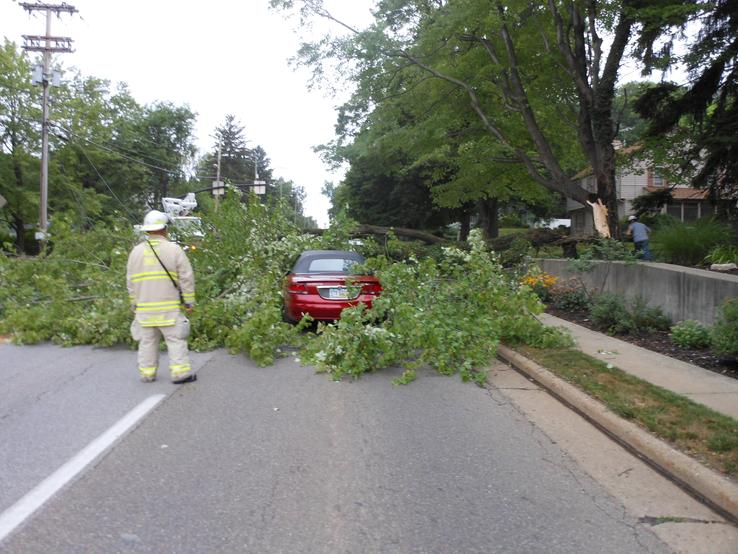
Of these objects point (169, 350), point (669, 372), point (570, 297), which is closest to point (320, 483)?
point (169, 350)

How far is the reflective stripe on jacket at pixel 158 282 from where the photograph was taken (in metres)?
Result: 6.87

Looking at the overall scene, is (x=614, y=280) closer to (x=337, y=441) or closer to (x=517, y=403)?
(x=517, y=403)

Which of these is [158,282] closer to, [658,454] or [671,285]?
[658,454]

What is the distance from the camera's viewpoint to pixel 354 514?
Result: 12.4 feet

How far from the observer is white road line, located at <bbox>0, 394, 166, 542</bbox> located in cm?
359

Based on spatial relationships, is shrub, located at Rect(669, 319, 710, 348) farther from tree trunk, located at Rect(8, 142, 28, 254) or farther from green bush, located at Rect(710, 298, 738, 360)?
tree trunk, located at Rect(8, 142, 28, 254)

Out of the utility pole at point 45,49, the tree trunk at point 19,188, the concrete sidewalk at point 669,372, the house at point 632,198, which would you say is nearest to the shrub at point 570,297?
the concrete sidewalk at point 669,372

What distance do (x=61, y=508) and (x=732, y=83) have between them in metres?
15.6

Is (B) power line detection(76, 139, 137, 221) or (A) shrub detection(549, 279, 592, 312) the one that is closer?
(A) shrub detection(549, 279, 592, 312)

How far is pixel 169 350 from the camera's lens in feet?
22.9

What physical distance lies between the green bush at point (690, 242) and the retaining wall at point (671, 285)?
1444mm

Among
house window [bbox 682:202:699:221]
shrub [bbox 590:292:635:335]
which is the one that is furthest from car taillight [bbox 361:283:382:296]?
house window [bbox 682:202:699:221]

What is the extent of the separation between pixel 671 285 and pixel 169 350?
7707 mm

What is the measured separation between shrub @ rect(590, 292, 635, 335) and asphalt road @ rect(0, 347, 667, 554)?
4607 millimetres
